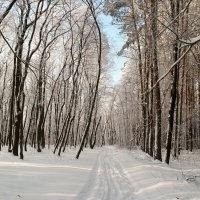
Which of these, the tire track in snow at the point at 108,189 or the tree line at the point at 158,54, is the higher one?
the tree line at the point at 158,54

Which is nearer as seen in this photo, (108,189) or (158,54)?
(108,189)

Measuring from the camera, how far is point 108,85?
178ft

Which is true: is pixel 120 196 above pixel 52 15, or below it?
below

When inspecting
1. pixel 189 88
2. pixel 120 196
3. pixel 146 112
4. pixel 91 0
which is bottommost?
pixel 120 196

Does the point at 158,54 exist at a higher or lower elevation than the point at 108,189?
higher

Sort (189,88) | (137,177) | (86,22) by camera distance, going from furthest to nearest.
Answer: (189,88) < (86,22) < (137,177)

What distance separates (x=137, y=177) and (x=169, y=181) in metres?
2.56

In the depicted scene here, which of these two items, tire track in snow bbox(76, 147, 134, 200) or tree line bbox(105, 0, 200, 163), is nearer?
tire track in snow bbox(76, 147, 134, 200)

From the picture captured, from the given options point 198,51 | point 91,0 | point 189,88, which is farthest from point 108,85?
point 91,0

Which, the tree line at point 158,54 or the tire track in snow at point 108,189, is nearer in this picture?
the tire track in snow at point 108,189

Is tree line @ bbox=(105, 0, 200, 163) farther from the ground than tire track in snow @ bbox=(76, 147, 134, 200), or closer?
farther from the ground

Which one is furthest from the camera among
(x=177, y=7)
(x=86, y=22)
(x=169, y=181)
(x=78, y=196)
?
(x=86, y=22)

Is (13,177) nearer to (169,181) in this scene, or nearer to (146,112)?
(169,181)

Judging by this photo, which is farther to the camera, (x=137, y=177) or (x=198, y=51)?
(x=198, y=51)
